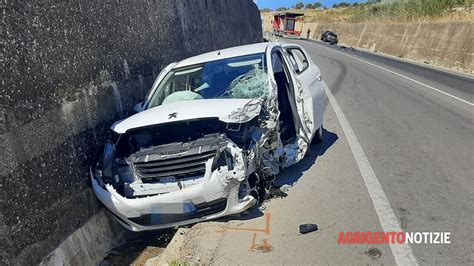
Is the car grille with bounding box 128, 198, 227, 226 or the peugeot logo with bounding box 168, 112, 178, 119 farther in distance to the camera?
the peugeot logo with bounding box 168, 112, 178, 119

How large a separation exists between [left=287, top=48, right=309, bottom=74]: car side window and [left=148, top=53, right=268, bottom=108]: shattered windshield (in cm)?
114

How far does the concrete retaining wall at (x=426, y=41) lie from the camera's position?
2209 cm

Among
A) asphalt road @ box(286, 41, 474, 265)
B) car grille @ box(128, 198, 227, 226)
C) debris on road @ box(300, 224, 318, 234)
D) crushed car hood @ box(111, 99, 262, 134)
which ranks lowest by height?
asphalt road @ box(286, 41, 474, 265)

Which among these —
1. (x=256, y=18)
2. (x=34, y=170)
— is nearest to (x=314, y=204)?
(x=34, y=170)

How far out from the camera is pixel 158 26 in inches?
388

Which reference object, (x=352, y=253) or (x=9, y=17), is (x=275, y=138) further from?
(x=9, y=17)

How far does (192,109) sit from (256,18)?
91.7 feet

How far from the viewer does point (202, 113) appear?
17.1 feet

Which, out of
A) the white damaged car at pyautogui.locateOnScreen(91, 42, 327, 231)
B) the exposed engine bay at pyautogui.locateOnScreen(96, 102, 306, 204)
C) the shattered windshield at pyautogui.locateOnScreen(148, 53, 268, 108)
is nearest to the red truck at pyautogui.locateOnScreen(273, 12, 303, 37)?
the shattered windshield at pyautogui.locateOnScreen(148, 53, 268, 108)

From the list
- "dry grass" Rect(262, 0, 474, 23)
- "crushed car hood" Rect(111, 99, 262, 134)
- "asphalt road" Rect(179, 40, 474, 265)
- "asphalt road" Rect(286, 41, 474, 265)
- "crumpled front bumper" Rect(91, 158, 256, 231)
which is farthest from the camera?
"dry grass" Rect(262, 0, 474, 23)

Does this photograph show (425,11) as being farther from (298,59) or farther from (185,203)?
(185,203)

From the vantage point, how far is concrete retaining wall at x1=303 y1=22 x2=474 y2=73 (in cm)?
2209

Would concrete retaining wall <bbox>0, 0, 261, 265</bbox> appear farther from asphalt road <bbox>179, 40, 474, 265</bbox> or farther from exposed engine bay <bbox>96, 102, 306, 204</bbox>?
asphalt road <bbox>179, 40, 474, 265</bbox>

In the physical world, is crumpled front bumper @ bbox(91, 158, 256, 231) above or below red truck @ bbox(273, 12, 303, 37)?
above
